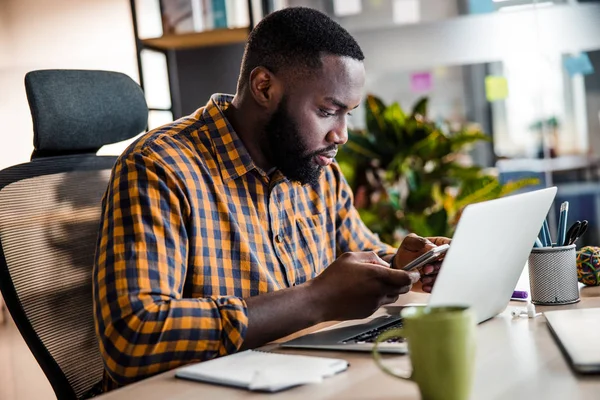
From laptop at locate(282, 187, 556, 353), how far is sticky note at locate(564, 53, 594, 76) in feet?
8.92

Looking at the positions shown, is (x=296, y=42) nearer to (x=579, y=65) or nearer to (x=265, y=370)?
(x=265, y=370)

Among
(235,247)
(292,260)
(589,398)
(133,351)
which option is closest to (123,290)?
(133,351)

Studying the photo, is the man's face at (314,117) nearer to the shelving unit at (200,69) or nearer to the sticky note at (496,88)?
the shelving unit at (200,69)

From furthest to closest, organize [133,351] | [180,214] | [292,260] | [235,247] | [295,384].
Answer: [292,260]
[235,247]
[180,214]
[133,351]
[295,384]

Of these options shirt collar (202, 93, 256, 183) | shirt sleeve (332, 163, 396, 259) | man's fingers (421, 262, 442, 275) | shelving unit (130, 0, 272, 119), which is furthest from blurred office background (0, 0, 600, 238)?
man's fingers (421, 262, 442, 275)

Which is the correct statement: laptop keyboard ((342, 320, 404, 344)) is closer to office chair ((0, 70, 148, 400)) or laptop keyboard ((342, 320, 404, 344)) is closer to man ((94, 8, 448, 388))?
man ((94, 8, 448, 388))

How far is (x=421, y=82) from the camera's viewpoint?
3818 mm

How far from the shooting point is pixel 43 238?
137 cm

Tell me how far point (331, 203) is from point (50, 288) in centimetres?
65

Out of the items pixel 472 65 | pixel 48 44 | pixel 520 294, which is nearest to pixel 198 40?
pixel 48 44

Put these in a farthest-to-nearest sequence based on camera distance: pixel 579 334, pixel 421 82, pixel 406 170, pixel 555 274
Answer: pixel 421 82
pixel 406 170
pixel 555 274
pixel 579 334

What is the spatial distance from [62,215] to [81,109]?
218mm

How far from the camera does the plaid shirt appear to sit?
3.45ft

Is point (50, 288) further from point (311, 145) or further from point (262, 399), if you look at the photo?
point (262, 399)
